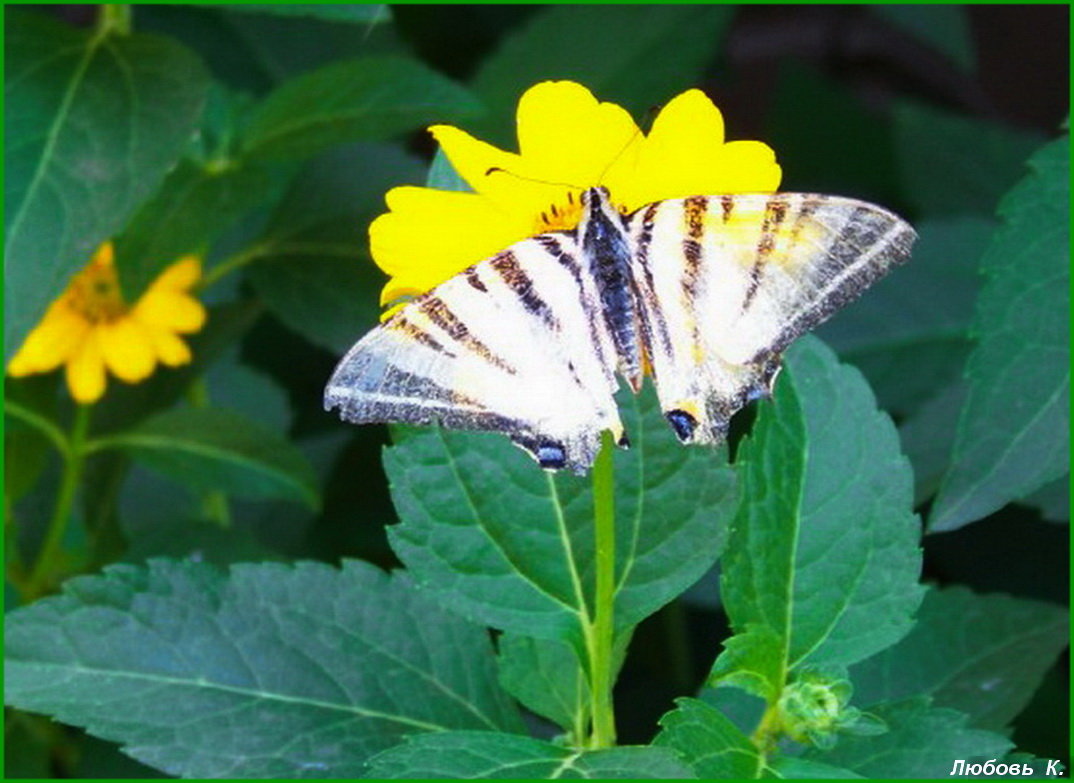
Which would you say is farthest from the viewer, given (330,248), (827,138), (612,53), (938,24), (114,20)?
(827,138)

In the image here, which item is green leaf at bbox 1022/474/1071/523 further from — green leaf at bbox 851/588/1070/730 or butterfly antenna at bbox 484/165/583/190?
butterfly antenna at bbox 484/165/583/190

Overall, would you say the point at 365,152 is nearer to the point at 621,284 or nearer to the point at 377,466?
the point at 377,466

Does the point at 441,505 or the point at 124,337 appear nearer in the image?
the point at 441,505

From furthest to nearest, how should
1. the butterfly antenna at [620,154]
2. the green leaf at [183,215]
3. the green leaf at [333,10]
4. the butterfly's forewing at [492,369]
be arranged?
the green leaf at [183,215], the green leaf at [333,10], the butterfly antenna at [620,154], the butterfly's forewing at [492,369]

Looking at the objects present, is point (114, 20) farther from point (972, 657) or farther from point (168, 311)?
point (972, 657)

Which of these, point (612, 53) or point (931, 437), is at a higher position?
point (612, 53)

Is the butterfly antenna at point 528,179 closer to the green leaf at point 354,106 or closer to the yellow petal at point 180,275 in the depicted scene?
the green leaf at point 354,106

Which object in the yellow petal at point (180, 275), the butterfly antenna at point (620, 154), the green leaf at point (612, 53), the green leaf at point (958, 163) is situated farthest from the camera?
the green leaf at point (958, 163)

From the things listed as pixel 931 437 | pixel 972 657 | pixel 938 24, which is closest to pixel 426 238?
pixel 972 657

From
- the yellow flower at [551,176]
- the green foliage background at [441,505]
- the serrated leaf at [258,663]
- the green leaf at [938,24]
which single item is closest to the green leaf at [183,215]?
the green foliage background at [441,505]
